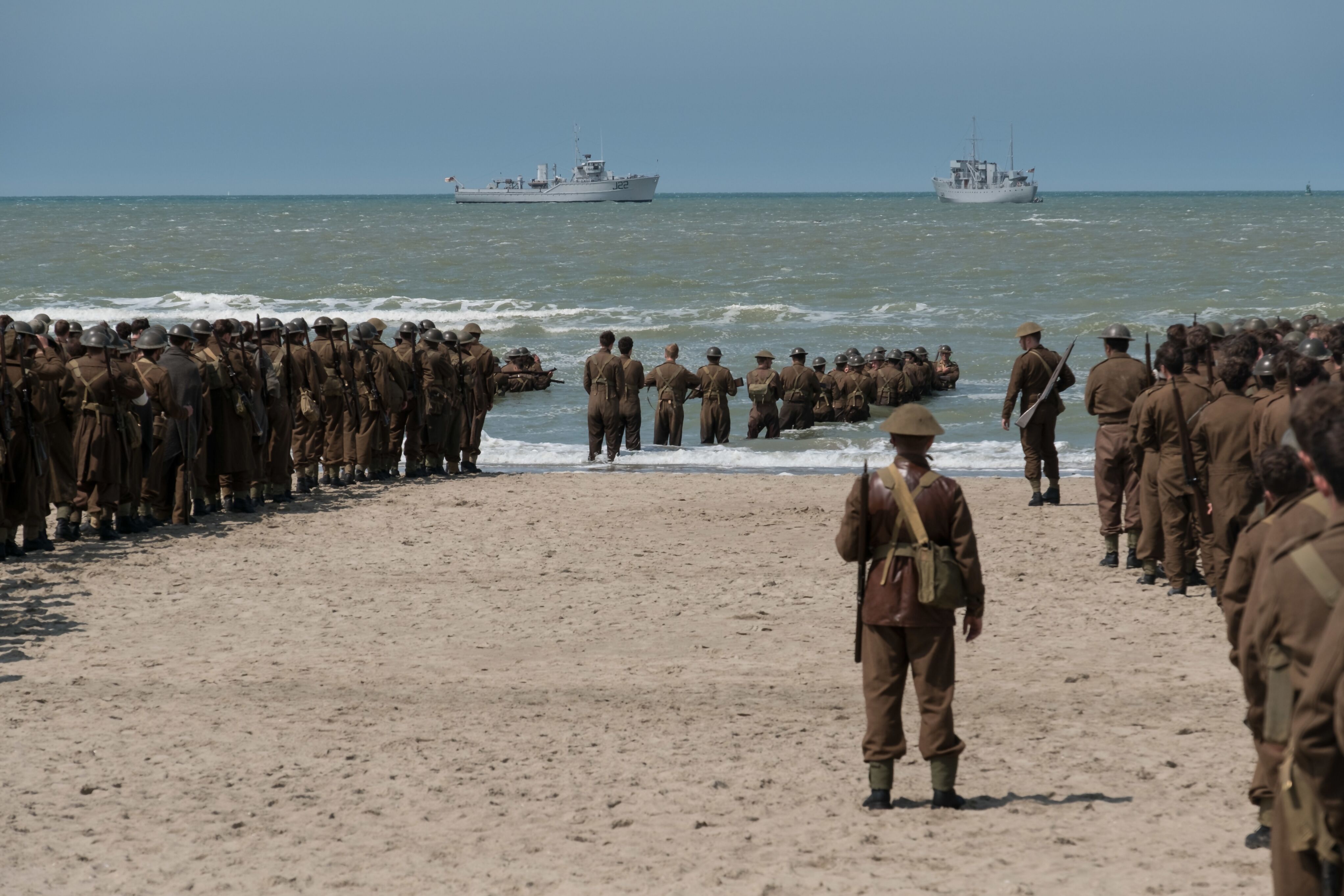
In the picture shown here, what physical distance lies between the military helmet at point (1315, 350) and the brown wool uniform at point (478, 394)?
1058 centimetres

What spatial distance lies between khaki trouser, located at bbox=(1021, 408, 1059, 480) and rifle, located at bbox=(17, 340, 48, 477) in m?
8.81

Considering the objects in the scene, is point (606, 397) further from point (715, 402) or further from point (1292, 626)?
point (1292, 626)

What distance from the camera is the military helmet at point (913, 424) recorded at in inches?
240

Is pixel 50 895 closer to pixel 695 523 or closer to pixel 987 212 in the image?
pixel 695 523

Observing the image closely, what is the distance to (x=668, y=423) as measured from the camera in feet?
70.5

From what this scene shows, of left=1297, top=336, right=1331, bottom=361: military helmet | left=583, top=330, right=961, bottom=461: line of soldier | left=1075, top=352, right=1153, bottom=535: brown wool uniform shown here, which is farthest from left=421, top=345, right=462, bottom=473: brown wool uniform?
left=1297, top=336, right=1331, bottom=361: military helmet

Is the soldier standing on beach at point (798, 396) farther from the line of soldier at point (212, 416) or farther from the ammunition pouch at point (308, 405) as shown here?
the ammunition pouch at point (308, 405)

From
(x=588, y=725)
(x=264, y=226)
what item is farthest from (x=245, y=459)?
(x=264, y=226)

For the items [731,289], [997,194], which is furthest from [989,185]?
[731,289]

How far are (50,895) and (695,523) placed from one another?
8.97 metres

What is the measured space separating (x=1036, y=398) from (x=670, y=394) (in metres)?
7.67

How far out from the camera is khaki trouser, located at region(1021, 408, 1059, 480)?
14.2 metres

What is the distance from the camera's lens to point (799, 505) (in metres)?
15.2

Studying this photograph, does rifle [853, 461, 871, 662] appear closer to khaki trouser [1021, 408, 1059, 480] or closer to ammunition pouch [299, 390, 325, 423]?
khaki trouser [1021, 408, 1059, 480]
